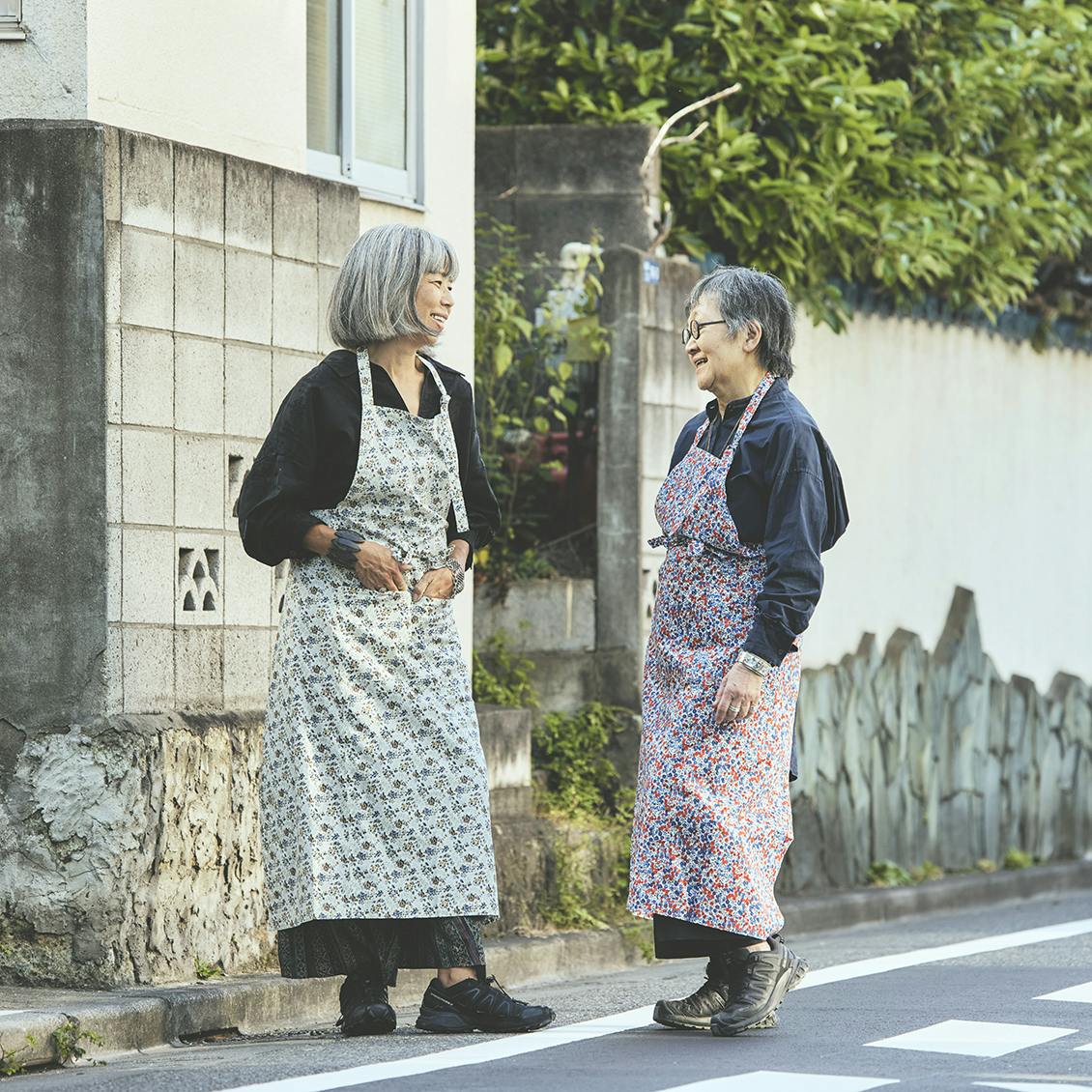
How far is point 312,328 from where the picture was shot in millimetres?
7926

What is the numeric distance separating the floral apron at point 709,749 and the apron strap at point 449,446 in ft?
A: 1.79

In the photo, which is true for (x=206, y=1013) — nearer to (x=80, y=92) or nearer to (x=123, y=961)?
(x=123, y=961)

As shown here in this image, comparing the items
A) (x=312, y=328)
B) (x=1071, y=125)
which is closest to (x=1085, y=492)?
(x=1071, y=125)

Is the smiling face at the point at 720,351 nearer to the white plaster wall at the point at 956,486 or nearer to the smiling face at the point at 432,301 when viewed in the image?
the smiling face at the point at 432,301

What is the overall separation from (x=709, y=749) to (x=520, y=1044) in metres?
0.88

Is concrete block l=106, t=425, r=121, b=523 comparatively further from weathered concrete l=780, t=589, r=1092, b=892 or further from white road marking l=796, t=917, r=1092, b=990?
weathered concrete l=780, t=589, r=1092, b=892

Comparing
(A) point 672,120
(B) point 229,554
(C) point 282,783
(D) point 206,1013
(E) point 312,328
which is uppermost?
(A) point 672,120

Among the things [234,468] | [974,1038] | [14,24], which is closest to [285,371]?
[234,468]

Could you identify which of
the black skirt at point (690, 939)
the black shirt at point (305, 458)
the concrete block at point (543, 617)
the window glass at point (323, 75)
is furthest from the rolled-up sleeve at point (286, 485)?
the concrete block at point (543, 617)

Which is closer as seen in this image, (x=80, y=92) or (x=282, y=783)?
(x=282, y=783)

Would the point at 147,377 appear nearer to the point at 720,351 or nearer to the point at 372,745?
the point at 372,745

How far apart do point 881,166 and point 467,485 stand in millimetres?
5399

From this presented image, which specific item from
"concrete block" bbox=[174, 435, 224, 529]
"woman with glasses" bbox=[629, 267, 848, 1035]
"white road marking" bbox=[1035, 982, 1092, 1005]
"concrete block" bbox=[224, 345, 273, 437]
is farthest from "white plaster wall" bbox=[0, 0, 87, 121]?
"white road marking" bbox=[1035, 982, 1092, 1005]

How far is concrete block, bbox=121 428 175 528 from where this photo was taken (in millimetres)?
6961
